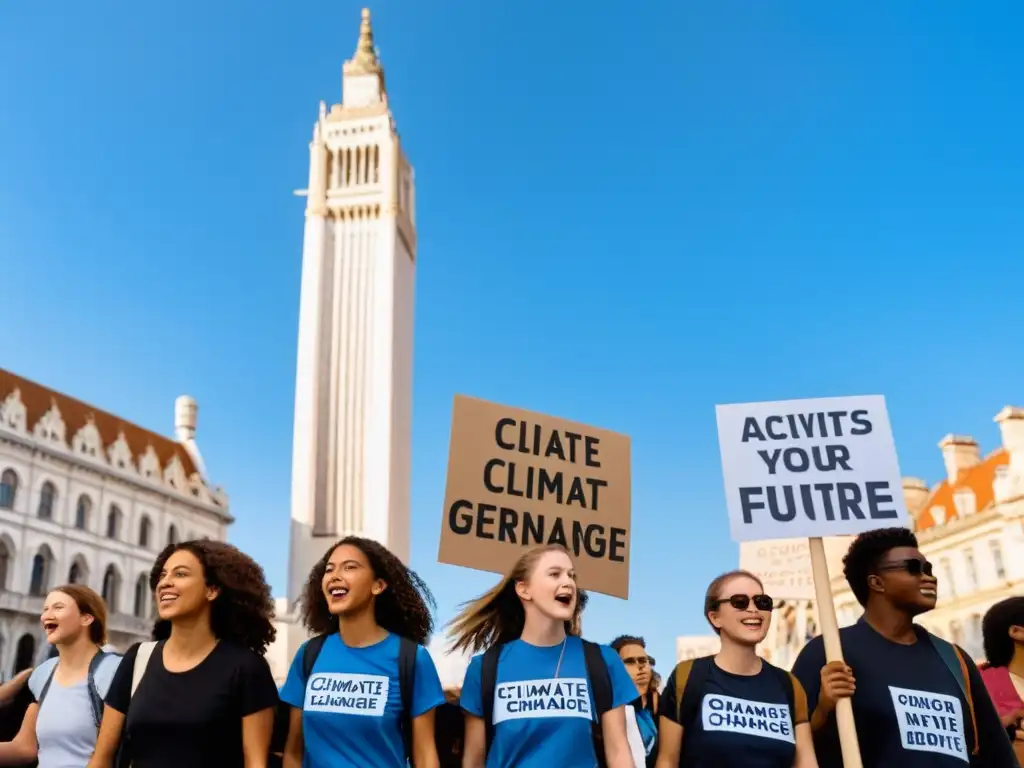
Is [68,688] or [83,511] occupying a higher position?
[83,511]

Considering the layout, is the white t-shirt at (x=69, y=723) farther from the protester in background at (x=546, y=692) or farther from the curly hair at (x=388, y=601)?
the protester in background at (x=546, y=692)

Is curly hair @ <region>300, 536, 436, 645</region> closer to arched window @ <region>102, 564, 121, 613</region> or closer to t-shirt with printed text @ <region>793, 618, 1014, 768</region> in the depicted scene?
t-shirt with printed text @ <region>793, 618, 1014, 768</region>

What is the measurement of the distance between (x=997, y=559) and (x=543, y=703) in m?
36.2

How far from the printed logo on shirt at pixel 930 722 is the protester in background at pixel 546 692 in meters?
1.11

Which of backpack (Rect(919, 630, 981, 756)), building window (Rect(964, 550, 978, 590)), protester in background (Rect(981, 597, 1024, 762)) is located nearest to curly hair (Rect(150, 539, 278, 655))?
backpack (Rect(919, 630, 981, 756))

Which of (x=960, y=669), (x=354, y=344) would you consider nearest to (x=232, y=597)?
(x=960, y=669)

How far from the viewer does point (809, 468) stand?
5324 mm

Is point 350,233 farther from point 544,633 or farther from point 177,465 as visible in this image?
point 544,633

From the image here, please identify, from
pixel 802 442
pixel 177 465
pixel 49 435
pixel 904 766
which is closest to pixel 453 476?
pixel 802 442

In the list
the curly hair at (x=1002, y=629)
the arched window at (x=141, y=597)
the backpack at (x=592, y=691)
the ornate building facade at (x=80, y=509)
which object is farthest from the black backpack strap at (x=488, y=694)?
the arched window at (x=141, y=597)

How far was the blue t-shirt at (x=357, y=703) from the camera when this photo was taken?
154 inches

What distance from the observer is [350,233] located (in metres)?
56.7

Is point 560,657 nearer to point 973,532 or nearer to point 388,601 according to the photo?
point 388,601

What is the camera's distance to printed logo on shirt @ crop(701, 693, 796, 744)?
4.11m
